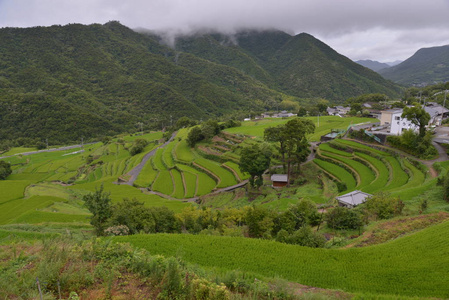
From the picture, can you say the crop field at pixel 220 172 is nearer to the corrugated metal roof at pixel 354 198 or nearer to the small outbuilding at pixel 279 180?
the small outbuilding at pixel 279 180

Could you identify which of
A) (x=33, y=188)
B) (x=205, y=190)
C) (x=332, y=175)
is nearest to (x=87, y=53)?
(x=33, y=188)

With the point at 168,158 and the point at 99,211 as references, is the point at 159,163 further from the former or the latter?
the point at 99,211

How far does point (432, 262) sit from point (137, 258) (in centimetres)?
986

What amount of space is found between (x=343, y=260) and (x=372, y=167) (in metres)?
24.1

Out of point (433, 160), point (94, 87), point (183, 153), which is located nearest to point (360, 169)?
point (433, 160)

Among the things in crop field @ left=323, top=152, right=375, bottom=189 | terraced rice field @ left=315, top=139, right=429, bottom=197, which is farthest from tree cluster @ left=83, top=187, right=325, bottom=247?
crop field @ left=323, top=152, right=375, bottom=189

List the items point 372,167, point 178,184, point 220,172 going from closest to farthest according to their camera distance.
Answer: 1. point 372,167
2. point 178,184
3. point 220,172

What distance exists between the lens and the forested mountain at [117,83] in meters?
95.4

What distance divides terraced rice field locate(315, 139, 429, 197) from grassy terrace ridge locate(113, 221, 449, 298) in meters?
13.2

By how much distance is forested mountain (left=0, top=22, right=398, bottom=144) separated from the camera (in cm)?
9538

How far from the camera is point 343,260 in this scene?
949cm

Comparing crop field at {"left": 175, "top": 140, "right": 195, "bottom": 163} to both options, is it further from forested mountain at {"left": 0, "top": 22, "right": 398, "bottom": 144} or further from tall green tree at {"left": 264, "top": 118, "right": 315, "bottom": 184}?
forested mountain at {"left": 0, "top": 22, "right": 398, "bottom": 144}

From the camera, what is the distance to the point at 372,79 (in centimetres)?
16975

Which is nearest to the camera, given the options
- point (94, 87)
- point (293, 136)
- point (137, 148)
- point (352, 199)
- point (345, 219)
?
point (345, 219)
